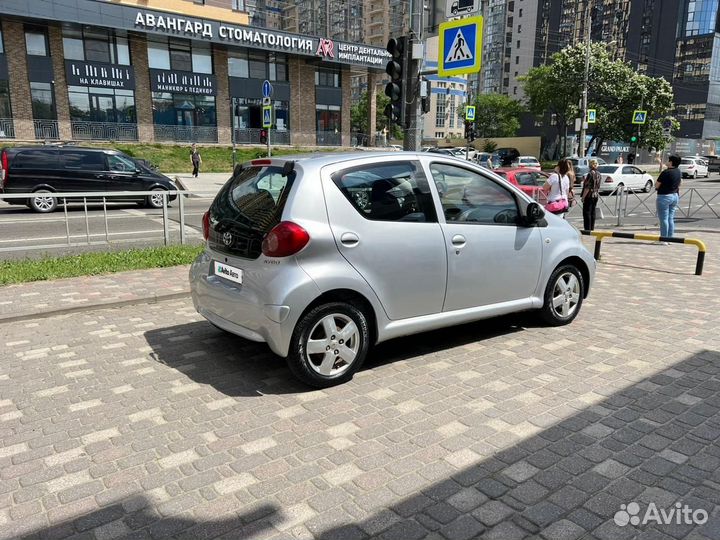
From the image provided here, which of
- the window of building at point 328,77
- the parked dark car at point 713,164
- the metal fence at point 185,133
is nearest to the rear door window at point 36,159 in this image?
the metal fence at point 185,133

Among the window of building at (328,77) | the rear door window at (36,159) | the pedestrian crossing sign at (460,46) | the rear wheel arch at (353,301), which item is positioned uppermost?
the window of building at (328,77)

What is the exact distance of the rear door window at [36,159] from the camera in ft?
52.3

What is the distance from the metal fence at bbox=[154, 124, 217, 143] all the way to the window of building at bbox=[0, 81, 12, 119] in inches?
326

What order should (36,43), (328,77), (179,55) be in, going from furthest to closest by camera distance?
1. (328,77)
2. (179,55)
3. (36,43)

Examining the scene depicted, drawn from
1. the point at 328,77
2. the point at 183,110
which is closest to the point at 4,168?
the point at 183,110

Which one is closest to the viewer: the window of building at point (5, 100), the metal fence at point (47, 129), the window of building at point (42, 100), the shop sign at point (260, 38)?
the window of building at point (5, 100)

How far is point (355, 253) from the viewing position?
4172 mm

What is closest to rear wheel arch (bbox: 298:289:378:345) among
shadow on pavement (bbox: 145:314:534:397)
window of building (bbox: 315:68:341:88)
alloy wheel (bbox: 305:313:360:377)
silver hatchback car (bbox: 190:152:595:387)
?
silver hatchback car (bbox: 190:152:595:387)

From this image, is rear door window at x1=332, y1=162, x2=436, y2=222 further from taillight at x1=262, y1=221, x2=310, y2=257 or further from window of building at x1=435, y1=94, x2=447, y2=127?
window of building at x1=435, y1=94, x2=447, y2=127

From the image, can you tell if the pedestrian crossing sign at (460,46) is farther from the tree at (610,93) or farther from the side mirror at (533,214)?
the tree at (610,93)

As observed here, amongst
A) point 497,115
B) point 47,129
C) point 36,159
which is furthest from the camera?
point 497,115

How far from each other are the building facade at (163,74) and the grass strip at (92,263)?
28.6m

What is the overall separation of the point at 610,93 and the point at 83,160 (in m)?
44.5

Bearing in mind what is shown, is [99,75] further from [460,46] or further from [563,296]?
[563,296]
